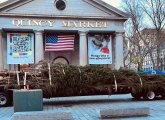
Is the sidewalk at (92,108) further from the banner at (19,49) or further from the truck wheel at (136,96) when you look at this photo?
the banner at (19,49)

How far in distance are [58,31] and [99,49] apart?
17.3 ft

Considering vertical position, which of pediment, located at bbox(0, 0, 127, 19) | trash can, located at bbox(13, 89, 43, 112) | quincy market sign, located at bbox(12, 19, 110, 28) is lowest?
trash can, located at bbox(13, 89, 43, 112)

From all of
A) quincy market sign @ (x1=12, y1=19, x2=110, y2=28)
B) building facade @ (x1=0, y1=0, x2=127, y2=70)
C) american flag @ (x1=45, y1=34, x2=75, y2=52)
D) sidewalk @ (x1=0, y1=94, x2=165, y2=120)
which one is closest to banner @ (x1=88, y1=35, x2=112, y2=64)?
building facade @ (x1=0, y1=0, x2=127, y2=70)

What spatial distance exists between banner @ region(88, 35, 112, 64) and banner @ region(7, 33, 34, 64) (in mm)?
6904

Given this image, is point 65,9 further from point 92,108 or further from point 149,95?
point 92,108

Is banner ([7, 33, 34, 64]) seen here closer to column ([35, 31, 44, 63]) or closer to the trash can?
column ([35, 31, 44, 63])

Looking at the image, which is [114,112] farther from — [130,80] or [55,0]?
[55,0]

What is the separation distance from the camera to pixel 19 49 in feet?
122

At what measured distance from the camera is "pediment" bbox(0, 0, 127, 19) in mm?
37188

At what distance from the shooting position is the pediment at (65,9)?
122 feet

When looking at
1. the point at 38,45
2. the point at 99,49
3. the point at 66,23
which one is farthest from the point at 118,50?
the point at 38,45

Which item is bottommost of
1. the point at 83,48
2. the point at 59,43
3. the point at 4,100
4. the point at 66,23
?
the point at 4,100

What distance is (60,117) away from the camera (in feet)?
32.4

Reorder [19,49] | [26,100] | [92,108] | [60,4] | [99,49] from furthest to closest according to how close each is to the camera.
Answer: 1. [60,4]
2. [99,49]
3. [19,49]
4. [92,108]
5. [26,100]
